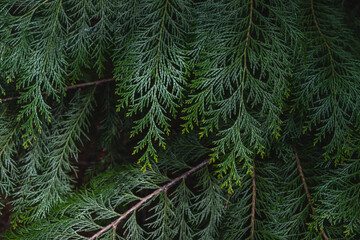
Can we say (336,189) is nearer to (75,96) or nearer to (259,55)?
(259,55)

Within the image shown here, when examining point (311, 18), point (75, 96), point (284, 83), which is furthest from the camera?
point (75, 96)

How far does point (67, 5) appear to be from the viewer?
6.06 ft

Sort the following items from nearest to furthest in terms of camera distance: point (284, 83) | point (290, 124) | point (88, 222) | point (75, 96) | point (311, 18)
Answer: point (284, 83) < point (88, 222) < point (290, 124) < point (311, 18) < point (75, 96)

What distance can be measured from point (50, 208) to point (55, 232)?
0.31 metres

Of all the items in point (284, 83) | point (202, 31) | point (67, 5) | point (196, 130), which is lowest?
point (196, 130)

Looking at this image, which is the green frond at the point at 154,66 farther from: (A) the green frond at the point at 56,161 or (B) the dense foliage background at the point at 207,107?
(A) the green frond at the point at 56,161

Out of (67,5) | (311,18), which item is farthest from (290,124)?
(67,5)

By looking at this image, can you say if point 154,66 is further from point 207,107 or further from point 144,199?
point 144,199

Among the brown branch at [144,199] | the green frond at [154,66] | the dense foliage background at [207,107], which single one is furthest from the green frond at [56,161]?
the green frond at [154,66]

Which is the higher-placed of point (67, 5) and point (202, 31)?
point (67, 5)

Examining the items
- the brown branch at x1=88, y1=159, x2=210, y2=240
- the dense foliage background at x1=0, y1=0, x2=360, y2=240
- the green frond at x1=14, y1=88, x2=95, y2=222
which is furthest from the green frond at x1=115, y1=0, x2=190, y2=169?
the green frond at x1=14, y1=88, x2=95, y2=222

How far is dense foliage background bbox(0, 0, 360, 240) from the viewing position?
151 centimetres

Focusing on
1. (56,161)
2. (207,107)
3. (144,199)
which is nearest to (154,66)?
(207,107)

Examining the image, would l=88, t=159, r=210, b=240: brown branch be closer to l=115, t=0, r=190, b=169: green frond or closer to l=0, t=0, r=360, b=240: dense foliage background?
l=0, t=0, r=360, b=240: dense foliage background
